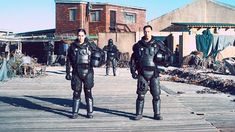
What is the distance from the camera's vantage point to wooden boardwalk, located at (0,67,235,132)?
7.39 meters

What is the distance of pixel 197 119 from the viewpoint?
26.7 feet

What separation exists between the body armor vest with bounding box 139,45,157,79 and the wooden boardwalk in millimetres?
945

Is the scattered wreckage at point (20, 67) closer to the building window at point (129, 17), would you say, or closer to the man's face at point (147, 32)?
the man's face at point (147, 32)

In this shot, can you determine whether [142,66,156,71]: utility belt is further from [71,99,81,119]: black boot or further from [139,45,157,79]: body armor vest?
[71,99,81,119]: black boot

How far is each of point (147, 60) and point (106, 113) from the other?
163 centimetres

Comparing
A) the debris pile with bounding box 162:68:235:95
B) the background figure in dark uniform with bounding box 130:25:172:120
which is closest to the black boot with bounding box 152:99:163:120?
the background figure in dark uniform with bounding box 130:25:172:120

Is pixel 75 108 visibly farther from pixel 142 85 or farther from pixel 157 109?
pixel 157 109

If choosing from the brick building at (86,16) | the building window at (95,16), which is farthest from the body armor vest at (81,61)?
the building window at (95,16)

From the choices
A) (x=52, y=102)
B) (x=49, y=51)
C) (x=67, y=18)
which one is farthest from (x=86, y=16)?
(x=52, y=102)

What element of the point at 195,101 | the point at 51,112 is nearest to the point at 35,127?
the point at 51,112

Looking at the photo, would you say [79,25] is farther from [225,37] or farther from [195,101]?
[195,101]

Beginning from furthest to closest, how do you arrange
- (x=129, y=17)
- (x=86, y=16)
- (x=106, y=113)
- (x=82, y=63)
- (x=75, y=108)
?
(x=129, y=17)
(x=86, y=16)
(x=106, y=113)
(x=75, y=108)
(x=82, y=63)

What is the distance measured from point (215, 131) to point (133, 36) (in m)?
24.4

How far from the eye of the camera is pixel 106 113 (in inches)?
340
